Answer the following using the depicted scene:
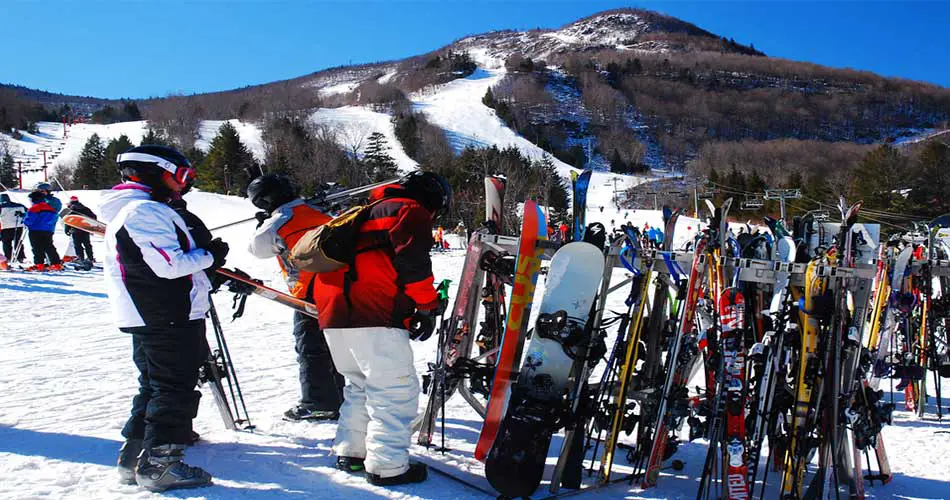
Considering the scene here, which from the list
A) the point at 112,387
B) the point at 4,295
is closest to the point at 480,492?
the point at 112,387

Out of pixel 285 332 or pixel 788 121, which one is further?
pixel 788 121

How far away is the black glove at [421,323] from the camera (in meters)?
3.24

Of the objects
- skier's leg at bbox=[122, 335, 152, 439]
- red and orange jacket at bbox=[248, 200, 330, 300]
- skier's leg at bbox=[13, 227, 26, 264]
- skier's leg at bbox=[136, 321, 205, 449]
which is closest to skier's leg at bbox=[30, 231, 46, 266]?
skier's leg at bbox=[13, 227, 26, 264]

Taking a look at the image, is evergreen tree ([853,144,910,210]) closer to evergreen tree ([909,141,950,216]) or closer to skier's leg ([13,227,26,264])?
evergreen tree ([909,141,950,216])

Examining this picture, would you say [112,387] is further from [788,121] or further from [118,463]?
[788,121]

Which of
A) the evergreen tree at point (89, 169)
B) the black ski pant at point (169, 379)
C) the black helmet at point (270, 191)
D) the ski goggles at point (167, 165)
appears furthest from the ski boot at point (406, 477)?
the evergreen tree at point (89, 169)

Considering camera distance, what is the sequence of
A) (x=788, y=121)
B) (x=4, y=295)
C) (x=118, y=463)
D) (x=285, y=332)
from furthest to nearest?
(x=788, y=121) < (x=4, y=295) < (x=285, y=332) < (x=118, y=463)

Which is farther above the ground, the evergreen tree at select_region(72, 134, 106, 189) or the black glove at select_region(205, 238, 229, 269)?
the evergreen tree at select_region(72, 134, 106, 189)

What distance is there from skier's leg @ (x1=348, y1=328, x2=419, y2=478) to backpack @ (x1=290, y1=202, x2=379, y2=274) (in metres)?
0.36

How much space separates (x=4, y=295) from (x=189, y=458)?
876cm

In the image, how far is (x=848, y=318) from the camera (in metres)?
3.22

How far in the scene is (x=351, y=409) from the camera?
3438 mm

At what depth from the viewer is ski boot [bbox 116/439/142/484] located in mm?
3148

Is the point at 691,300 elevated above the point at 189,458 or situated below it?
above
